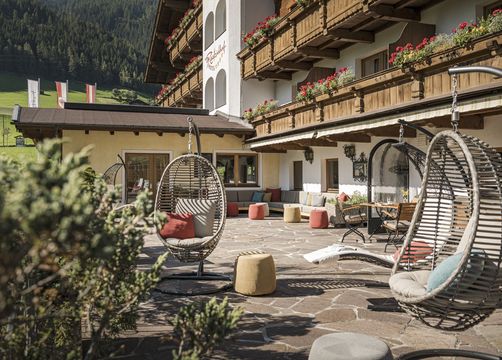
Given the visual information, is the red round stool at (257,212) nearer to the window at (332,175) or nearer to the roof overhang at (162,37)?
the window at (332,175)

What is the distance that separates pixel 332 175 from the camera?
727 inches

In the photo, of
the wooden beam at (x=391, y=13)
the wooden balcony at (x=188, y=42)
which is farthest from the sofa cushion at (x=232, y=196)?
the wooden balcony at (x=188, y=42)

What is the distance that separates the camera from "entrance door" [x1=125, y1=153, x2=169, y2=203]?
19.8m

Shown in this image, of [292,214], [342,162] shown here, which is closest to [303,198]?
[342,162]

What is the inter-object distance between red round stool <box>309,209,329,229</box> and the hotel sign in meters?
12.0

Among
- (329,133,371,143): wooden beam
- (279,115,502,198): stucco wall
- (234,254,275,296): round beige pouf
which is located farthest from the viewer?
(329,133,371,143): wooden beam

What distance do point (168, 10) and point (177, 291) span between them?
90.1 ft

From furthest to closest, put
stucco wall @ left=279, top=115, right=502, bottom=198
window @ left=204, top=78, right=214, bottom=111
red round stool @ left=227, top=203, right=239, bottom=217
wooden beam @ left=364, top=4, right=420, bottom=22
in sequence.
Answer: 1. window @ left=204, top=78, right=214, bottom=111
2. red round stool @ left=227, top=203, right=239, bottom=217
3. wooden beam @ left=364, top=4, right=420, bottom=22
4. stucco wall @ left=279, top=115, right=502, bottom=198

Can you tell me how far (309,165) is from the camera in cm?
1956

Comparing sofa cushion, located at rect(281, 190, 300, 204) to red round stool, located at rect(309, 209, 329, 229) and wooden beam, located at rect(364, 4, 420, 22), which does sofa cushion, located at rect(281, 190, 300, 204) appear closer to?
red round stool, located at rect(309, 209, 329, 229)

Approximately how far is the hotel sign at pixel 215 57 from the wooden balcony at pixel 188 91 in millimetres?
1516

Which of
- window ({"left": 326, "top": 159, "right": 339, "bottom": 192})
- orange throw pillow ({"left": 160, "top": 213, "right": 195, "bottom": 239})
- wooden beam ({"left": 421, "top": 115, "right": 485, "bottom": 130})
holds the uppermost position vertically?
wooden beam ({"left": 421, "top": 115, "right": 485, "bottom": 130})

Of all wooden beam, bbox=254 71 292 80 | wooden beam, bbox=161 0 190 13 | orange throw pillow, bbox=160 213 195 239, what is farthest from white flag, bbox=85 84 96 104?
orange throw pillow, bbox=160 213 195 239

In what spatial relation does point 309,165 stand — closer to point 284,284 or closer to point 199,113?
point 199,113
